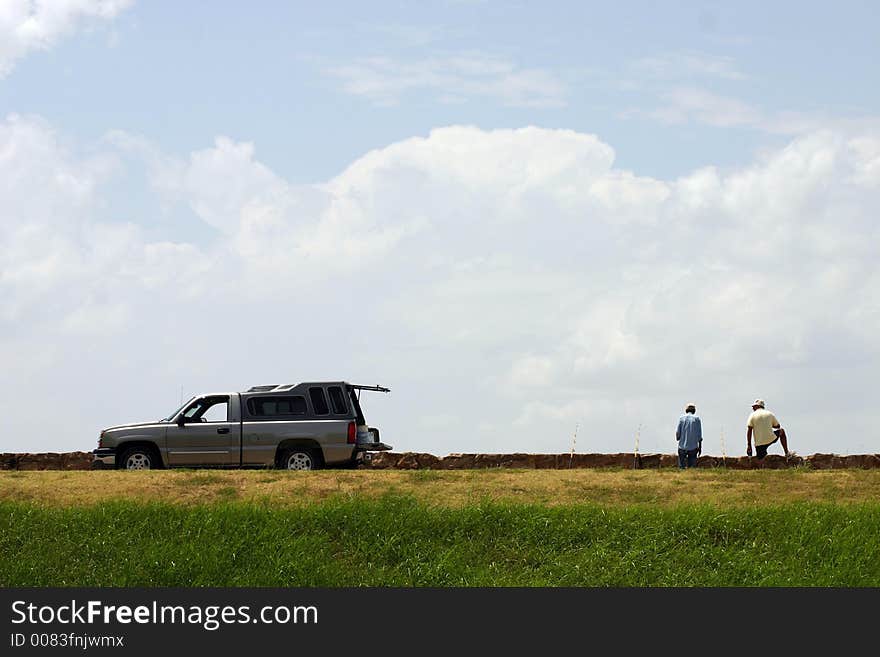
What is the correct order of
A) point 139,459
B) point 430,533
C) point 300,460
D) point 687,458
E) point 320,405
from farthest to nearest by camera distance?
point 687,458
point 139,459
point 320,405
point 300,460
point 430,533

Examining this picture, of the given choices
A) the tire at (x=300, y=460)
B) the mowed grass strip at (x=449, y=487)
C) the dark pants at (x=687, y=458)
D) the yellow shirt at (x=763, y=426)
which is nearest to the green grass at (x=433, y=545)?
A: the mowed grass strip at (x=449, y=487)

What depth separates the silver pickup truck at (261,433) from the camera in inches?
931

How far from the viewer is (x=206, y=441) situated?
23781 millimetres

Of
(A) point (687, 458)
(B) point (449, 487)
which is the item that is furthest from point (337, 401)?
(A) point (687, 458)

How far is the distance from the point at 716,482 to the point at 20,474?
12.1 meters

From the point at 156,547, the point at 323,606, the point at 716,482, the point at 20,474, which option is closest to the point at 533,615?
the point at 323,606

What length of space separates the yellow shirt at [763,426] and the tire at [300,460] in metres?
8.73

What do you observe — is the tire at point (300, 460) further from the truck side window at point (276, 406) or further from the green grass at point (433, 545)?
the green grass at point (433, 545)

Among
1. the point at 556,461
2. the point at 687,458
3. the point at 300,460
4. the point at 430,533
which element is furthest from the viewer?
the point at 556,461

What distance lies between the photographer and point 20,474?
2170cm

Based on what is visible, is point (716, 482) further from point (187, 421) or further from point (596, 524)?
point (187, 421)

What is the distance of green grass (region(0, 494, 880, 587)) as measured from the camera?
1606 centimetres

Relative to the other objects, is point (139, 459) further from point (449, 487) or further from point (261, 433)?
point (449, 487)

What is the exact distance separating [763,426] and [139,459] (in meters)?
12.3
